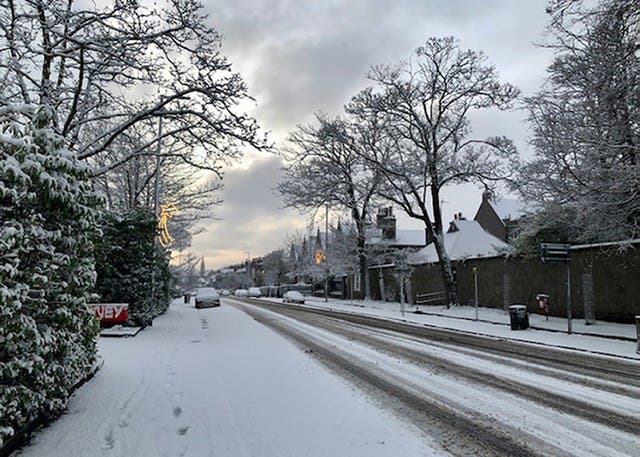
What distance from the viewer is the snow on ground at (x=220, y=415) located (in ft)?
16.9

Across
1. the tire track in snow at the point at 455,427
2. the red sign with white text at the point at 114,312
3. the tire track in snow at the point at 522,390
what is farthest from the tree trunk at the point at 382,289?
the tire track in snow at the point at 455,427

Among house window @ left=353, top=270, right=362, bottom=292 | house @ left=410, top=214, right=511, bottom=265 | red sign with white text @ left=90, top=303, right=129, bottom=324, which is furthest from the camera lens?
house window @ left=353, top=270, right=362, bottom=292

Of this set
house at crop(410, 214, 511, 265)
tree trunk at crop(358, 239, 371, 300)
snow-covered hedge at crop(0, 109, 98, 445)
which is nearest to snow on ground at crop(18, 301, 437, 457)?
snow-covered hedge at crop(0, 109, 98, 445)

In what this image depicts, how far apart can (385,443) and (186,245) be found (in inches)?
1564

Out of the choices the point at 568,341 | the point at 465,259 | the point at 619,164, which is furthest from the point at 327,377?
the point at 465,259

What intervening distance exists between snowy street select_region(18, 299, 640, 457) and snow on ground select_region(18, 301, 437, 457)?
0.8 inches

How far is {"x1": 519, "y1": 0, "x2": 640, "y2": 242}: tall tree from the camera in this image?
13.8 metres

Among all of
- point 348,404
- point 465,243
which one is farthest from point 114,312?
point 465,243

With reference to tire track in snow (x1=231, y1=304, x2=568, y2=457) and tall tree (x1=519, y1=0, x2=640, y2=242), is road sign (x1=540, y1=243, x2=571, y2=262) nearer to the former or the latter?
tall tree (x1=519, y1=0, x2=640, y2=242)

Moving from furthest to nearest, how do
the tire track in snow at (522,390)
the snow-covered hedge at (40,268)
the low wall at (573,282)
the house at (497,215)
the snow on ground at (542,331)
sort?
1. the house at (497,215)
2. the low wall at (573,282)
3. the snow on ground at (542,331)
4. the tire track in snow at (522,390)
5. the snow-covered hedge at (40,268)

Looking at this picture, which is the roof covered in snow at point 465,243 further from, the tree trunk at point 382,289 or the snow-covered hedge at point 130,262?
the snow-covered hedge at point 130,262

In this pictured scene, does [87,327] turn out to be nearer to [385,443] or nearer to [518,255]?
[385,443]

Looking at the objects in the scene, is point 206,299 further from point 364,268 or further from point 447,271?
point 447,271

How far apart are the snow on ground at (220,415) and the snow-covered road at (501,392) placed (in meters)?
0.60
